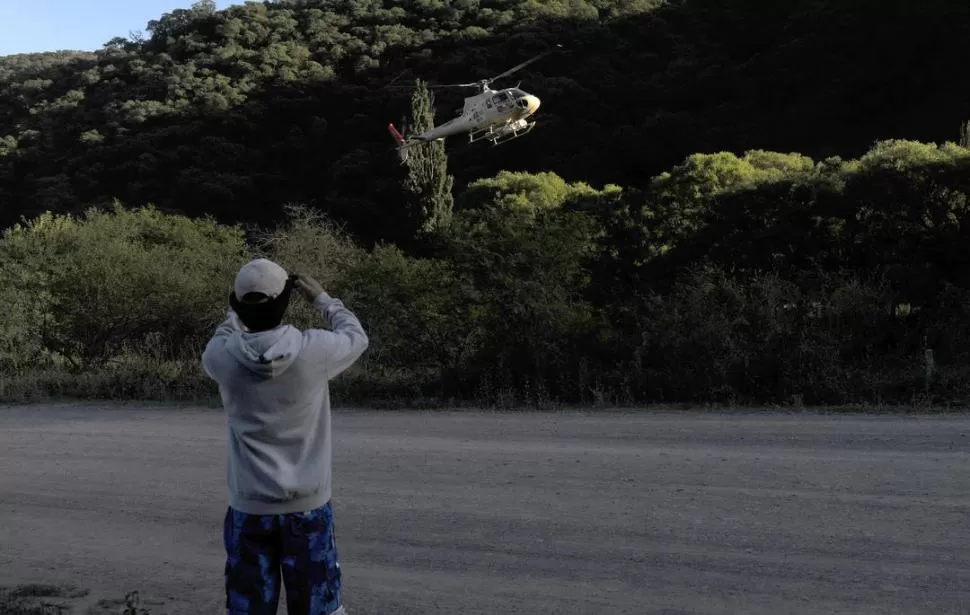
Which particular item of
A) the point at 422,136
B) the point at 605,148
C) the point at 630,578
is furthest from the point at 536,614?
the point at 605,148

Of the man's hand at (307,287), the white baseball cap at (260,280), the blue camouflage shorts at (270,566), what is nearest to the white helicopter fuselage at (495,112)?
the man's hand at (307,287)

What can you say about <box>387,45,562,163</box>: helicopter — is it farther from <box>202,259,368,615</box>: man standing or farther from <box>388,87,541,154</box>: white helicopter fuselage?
<box>202,259,368,615</box>: man standing

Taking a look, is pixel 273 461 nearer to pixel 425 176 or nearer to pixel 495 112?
pixel 495 112

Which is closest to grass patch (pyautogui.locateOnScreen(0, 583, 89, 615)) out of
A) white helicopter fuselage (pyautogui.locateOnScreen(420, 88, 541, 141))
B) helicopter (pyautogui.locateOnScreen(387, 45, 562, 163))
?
helicopter (pyautogui.locateOnScreen(387, 45, 562, 163))

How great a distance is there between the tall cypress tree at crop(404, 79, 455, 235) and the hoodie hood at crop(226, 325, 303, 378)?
1844 inches

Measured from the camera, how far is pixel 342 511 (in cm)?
760

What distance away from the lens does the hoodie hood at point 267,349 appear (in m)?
3.44

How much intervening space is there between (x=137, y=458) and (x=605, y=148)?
53644 millimetres

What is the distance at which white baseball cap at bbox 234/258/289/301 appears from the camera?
3527 millimetres

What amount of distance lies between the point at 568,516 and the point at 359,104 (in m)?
65.4

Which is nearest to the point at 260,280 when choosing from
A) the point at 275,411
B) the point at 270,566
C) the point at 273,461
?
the point at 275,411

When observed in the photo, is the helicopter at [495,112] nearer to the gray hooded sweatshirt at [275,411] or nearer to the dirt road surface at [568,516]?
the dirt road surface at [568,516]

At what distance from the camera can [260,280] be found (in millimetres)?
3531

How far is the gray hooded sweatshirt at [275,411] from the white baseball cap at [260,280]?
0.15 m
